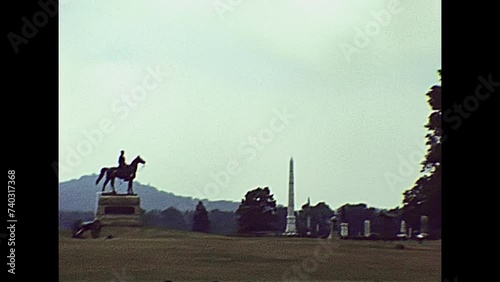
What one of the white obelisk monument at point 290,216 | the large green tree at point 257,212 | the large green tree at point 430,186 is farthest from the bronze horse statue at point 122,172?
the large green tree at point 430,186

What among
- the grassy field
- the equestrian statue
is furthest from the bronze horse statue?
the grassy field

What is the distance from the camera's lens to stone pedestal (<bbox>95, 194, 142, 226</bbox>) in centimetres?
1256

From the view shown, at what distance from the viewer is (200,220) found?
12.9m

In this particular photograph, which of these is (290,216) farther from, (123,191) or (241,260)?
(241,260)

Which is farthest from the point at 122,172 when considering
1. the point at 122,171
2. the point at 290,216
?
the point at 290,216

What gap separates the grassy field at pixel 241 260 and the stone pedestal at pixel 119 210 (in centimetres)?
106

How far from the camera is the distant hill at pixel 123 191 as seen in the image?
1218cm

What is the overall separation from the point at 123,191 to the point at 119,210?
41 centimetres

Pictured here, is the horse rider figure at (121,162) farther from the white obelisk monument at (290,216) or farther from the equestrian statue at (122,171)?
the white obelisk monument at (290,216)

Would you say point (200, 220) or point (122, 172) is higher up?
point (122, 172)

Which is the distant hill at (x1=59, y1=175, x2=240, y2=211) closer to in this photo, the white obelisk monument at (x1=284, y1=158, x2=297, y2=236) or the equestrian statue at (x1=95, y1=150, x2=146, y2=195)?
the equestrian statue at (x1=95, y1=150, x2=146, y2=195)

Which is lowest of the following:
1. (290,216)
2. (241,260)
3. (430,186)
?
(241,260)
